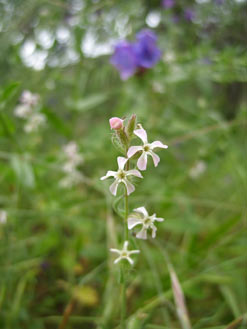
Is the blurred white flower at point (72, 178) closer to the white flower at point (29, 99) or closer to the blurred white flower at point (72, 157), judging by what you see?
the blurred white flower at point (72, 157)

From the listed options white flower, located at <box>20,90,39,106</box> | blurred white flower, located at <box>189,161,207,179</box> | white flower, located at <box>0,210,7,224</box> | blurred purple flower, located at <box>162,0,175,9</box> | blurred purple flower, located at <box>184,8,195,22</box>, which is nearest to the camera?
white flower, located at <box>0,210,7,224</box>

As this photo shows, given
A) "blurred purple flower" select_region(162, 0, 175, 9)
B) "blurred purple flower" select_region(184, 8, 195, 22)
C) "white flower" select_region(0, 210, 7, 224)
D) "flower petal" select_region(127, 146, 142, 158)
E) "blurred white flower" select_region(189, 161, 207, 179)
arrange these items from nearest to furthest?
"flower petal" select_region(127, 146, 142, 158)
"white flower" select_region(0, 210, 7, 224)
"blurred white flower" select_region(189, 161, 207, 179)
"blurred purple flower" select_region(162, 0, 175, 9)
"blurred purple flower" select_region(184, 8, 195, 22)

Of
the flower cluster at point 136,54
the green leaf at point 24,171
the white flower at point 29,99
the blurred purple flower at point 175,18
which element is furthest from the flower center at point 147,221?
the blurred purple flower at point 175,18

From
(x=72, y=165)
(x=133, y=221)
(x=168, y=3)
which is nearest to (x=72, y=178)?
(x=72, y=165)

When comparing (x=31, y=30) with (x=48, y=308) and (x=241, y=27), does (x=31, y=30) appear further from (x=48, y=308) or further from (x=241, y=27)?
(x=48, y=308)

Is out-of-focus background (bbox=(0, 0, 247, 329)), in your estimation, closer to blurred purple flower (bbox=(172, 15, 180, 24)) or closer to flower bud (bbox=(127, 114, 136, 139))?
blurred purple flower (bbox=(172, 15, 180, 24))

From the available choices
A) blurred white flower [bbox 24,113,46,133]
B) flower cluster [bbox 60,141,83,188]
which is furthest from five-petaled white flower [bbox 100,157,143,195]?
blurred white flower [bbox 24,113,46,133]

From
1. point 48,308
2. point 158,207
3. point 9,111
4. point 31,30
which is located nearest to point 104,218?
point 158,207
